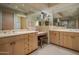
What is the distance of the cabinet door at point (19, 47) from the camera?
1.92m

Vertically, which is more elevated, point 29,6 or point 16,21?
point 29,6

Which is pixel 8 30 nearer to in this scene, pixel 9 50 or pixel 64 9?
pixel 9 50

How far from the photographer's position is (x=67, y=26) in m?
2.11

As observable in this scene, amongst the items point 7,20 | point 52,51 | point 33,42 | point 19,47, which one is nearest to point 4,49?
point 19,47

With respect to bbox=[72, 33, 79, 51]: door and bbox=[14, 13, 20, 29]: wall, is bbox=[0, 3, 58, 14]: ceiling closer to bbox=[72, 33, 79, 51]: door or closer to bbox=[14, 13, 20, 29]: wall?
bbox=[14, 13, 20, 29]: wall

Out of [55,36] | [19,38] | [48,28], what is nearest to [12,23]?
[19,38]

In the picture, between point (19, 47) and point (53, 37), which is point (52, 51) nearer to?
point (53, 37)

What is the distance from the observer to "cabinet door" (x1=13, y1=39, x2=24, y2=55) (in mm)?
1922

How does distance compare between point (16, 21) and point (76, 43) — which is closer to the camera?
point (16, 21)

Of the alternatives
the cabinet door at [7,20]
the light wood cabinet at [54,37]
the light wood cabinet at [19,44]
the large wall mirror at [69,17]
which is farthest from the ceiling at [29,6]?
the light wood cabinet at [54,37]

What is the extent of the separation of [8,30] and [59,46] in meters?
1.24

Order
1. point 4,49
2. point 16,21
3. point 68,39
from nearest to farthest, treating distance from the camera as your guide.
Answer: point 4,49
point 16,21
point 68,39

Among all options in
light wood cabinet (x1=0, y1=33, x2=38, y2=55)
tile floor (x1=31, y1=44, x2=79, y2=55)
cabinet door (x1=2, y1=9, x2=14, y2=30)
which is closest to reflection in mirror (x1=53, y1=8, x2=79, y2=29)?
tile floor (x1=31, y1=44, x2=79, y2=55)

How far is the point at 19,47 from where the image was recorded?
2.01 m
